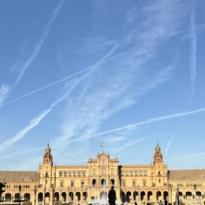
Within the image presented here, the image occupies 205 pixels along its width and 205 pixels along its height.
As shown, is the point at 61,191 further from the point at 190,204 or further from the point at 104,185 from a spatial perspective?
the point at 190,204

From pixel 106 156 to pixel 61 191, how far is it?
17.2 meters

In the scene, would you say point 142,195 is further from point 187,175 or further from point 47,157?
point 47,157

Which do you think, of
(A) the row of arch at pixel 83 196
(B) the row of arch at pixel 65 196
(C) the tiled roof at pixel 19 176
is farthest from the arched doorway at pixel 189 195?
(C) the tiled roof at pixel 19 176

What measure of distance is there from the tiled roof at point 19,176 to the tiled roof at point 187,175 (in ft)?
141

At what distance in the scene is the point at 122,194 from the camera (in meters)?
127

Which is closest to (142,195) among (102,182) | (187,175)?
(102,182)

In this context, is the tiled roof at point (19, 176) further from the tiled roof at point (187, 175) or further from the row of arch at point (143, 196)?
the tiled roof at point (187, 175)

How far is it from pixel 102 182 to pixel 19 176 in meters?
26.5

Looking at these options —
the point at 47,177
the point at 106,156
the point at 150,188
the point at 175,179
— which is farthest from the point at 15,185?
the point at 175,179

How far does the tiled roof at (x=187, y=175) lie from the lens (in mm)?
132750

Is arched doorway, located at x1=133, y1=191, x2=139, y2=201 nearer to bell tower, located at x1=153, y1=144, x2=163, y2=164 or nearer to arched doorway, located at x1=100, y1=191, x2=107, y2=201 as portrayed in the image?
arched doorway, located at x1=100, y1=191, x2=107, y2=201

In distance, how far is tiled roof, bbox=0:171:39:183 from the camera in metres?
131

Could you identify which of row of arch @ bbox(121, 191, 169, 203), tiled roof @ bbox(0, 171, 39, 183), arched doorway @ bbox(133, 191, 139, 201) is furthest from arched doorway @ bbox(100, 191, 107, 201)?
tiled roof @ bbox(0, 171, 39, 183)

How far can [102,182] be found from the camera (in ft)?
419
